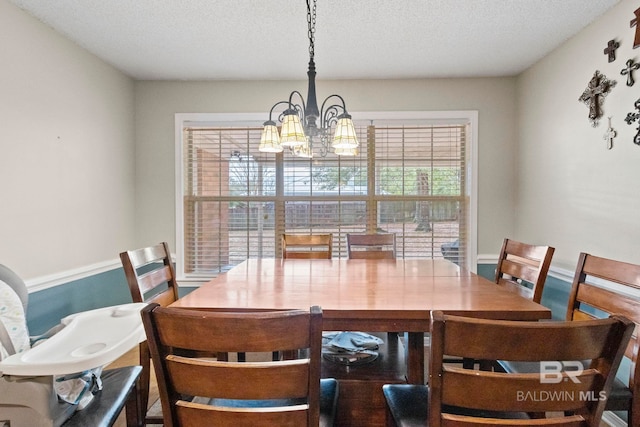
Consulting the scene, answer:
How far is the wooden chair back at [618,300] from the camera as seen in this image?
4.16 feet

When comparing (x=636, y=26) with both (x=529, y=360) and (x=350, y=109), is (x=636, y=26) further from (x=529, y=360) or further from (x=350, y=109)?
(x=529, y=360)

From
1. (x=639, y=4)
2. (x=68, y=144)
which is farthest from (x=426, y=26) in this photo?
(x=68, y=144)

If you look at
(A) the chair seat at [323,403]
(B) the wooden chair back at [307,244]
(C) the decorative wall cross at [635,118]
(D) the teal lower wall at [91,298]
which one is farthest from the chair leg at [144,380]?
(C) the decorative wall cross at [635,118]

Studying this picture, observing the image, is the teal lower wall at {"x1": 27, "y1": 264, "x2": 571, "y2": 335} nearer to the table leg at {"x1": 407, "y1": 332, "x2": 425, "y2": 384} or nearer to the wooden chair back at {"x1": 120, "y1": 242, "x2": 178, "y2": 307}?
the wooden chair back at {"x1": 120, "y1": 242, "x2": 178, "y2": 307}

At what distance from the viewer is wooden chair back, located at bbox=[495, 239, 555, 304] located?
5.64ft

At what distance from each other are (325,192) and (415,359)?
6.57ft

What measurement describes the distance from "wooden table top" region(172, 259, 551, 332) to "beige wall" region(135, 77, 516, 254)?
4.79 ft

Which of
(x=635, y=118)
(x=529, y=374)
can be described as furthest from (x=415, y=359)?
(x=635, y=118)

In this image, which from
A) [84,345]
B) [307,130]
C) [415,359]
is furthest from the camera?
[307,130]

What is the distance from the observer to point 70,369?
3.51 ft

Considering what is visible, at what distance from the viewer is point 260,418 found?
34.3 inches

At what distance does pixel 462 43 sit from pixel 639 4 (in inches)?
37.1

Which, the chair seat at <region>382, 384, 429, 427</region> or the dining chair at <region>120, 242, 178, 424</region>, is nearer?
the chair seat at <region>382, 384, 429, 427</region>

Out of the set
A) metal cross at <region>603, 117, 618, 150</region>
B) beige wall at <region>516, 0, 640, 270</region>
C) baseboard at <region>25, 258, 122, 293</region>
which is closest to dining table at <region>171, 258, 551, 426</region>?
beige wall at <region>516, 0, 640, 270</region>
